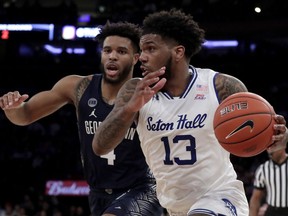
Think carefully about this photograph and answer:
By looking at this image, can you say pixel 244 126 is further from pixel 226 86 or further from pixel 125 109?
pixel 125 109

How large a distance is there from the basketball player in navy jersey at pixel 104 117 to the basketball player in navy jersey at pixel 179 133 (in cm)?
44

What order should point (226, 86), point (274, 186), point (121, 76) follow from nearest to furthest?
point (226, 86)
point (121, 76)
point (274, 186)

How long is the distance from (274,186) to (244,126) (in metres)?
4.65

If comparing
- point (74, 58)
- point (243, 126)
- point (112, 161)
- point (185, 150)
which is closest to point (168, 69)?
point (185, 150)

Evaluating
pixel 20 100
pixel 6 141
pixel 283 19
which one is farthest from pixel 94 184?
pixel 6 141

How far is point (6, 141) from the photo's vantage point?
1795 cm

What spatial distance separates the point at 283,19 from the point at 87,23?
520 cm

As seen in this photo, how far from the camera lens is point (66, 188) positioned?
634 inches

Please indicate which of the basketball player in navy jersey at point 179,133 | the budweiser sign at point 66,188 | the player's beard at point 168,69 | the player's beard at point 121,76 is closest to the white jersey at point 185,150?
the basketball player in navy jersey at point 179,133

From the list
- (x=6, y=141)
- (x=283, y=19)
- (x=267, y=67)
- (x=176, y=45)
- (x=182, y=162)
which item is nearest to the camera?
(x=182, y=162)

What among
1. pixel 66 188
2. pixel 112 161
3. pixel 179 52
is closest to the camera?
pixel 179 52

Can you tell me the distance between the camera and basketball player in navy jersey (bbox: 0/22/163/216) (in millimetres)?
4207

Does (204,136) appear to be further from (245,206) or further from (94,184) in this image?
(94,184)

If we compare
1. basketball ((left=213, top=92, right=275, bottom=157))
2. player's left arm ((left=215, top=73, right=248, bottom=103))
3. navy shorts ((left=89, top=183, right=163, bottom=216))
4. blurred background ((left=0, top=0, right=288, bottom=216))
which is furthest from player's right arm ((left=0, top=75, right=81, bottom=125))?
blurred background ((left=0, top=0, right=288, bottom=216))
